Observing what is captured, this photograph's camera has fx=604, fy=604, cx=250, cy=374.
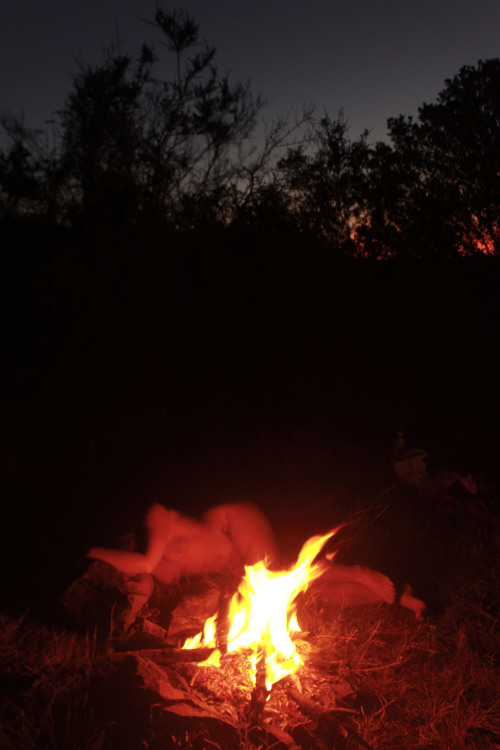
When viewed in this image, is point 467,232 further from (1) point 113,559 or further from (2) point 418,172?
(1) point 113,559

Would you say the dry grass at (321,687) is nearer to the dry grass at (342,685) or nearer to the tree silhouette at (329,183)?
the dry grass at (342,685)

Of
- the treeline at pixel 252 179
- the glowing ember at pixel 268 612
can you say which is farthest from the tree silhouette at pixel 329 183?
the glowing ember at pixel 268 612

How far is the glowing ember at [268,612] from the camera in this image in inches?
120

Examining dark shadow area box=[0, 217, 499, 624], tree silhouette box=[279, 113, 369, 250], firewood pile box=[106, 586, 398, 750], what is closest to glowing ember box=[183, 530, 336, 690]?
firewood pile box=[106, 586, 398, 750]

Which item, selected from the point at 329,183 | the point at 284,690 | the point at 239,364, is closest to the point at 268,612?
the point at 284,690

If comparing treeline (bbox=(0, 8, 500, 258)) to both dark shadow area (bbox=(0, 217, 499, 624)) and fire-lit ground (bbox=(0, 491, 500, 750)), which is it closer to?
dark shadow area (bbox=(0, 217, 499, 624))

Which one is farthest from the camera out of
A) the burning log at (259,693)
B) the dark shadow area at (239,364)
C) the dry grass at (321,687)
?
the dark shadow area at (239,364)

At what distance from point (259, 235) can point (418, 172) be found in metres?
2.94

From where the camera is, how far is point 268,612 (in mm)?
3203

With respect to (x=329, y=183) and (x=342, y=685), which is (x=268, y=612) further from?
(x=329, y=183)

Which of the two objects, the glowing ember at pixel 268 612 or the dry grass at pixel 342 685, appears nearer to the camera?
the dry grass at pixel 342 685

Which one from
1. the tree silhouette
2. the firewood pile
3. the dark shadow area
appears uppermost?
the tree silhouette

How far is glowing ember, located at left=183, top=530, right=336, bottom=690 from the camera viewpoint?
306 centimetres

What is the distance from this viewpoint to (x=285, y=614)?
3.24m
